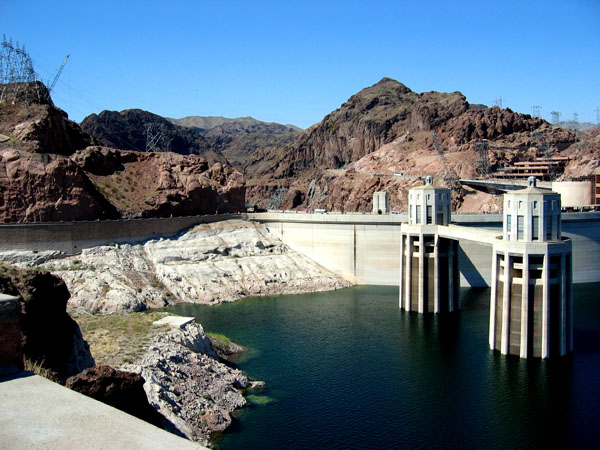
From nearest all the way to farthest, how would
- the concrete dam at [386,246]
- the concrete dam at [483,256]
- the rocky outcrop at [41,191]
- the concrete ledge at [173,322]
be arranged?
1. the concrete ledge at [173,322]
2. the concrete dam at [483,256]
3. the rocky outcrop at [41,191]
4. the concrete dam at [386,246]

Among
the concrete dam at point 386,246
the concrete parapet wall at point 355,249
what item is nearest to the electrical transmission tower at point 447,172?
the concrete dam at point 386,246

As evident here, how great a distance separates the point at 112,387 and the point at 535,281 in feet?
108

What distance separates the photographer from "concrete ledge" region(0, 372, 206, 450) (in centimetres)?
1056

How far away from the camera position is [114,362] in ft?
111

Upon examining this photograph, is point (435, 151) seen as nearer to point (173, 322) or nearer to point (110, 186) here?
point (110, 186)

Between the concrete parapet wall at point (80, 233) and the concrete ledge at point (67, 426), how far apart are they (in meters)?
54.7

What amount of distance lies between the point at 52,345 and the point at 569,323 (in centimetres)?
3646

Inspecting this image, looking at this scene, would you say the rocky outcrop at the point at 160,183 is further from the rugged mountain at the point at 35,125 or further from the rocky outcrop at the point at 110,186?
the rugged mountain at the point at 35,125

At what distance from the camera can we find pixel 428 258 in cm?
6034

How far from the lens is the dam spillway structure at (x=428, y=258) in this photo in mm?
59375

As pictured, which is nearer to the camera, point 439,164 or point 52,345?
point 52,345

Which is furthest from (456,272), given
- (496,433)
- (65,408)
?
(65,408)

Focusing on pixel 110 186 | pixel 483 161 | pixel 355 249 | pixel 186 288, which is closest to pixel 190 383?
pixel 186 288

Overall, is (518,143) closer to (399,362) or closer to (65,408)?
(399,362)
